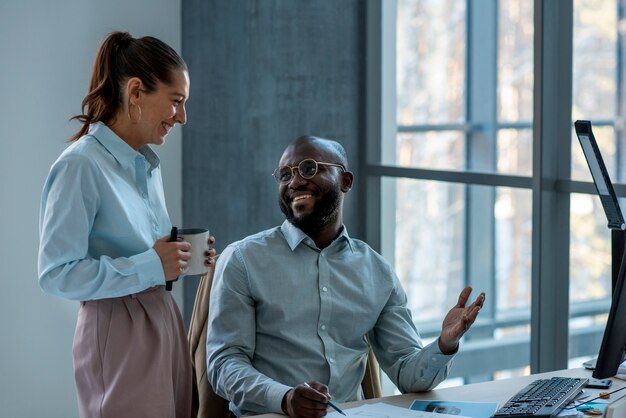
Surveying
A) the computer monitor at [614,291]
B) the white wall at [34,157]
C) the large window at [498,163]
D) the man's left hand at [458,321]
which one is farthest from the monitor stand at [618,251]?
the white wall at [34,157]

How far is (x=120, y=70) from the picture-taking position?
85.7 inches

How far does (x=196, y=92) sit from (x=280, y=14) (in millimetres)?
492

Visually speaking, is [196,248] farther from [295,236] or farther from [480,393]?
[480,393]

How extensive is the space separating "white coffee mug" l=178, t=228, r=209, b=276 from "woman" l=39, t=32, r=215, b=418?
26 mm

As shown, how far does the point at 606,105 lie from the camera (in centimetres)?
343

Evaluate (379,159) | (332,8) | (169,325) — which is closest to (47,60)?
(332,8)

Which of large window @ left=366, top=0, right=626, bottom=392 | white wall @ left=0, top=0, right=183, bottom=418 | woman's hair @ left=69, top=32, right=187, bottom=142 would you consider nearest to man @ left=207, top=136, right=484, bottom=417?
woman's hair @ left=69, top=32, right=187, bottom=142

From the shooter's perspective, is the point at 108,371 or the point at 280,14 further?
the point at 280,14

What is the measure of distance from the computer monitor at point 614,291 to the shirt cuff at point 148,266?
984 mm

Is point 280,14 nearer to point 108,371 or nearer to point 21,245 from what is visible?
point 21,245

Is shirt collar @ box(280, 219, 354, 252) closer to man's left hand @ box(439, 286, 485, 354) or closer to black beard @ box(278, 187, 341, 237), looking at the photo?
black beard @ box(278, 187, 341, 237)

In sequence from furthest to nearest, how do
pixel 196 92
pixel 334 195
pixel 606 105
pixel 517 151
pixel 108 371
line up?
pixel 517 151 → pixel 196 92 → pixel 606 105 → pixel 334 195 → pixel 108 371

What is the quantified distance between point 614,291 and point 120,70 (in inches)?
49.4

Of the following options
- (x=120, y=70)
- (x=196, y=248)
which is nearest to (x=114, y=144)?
(x=120, y=70)
